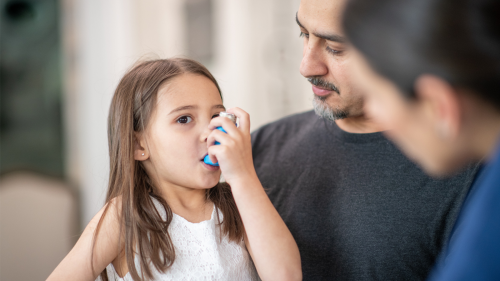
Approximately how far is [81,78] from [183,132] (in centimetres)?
288

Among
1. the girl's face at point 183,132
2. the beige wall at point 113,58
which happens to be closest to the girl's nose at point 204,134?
the girl's face at point 183,132

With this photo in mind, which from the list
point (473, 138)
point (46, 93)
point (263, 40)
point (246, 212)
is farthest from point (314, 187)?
point (46, 93)

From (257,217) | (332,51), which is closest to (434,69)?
(257,217)

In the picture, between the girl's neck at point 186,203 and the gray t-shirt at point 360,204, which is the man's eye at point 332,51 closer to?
the gray t-shirt at point 360,204

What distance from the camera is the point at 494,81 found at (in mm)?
542

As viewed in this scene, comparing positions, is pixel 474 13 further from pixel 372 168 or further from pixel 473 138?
pixel 372 168

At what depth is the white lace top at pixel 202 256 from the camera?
3.68ft

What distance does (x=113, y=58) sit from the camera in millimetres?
3643

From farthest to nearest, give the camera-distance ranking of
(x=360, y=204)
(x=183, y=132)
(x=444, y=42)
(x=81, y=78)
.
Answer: (x=81, y=78) < (x=360, y=204) < (x=183, y=132) < (x=444, y=42)

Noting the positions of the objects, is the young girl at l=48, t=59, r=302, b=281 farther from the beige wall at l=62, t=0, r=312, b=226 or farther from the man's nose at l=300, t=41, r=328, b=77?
the beige wall at l=62, t=0, r=312, b=226

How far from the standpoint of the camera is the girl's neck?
4.00 feet

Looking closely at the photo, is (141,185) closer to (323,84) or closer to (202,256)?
(202,256)

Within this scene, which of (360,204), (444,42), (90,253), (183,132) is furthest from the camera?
(360,204)

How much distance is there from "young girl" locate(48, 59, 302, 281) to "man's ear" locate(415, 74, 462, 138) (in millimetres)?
562
